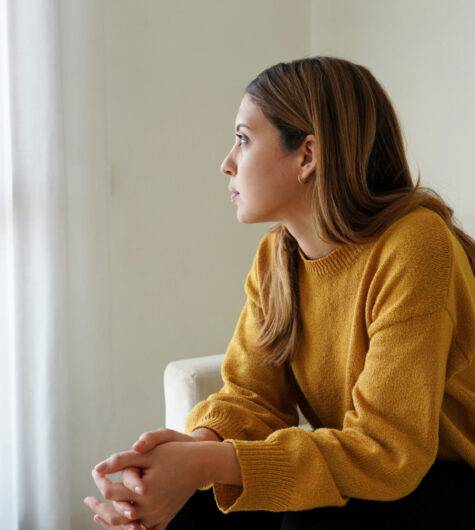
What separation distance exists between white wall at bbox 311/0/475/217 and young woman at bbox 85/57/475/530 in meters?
0.81

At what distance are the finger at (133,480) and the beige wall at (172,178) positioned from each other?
1.20 metres

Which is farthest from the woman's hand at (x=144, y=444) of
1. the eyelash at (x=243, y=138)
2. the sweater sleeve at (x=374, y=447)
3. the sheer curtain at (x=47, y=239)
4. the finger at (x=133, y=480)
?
the sheer curtain at (x=47, y=239)

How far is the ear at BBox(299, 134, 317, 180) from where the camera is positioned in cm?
109

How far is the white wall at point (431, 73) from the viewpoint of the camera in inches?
71.4

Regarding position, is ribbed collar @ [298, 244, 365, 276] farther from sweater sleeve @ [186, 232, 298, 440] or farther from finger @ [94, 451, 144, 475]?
finger @ [94, 451, 144, 475]

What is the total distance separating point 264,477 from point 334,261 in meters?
0.40

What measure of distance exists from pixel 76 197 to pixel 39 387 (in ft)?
1.77

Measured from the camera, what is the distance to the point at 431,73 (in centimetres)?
192

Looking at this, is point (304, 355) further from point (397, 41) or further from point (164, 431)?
point (397, 41)

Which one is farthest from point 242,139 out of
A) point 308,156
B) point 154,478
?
point 154,478

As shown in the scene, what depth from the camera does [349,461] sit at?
91cm

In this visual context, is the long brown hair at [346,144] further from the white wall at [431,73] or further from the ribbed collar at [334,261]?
the white wall at [431,73]

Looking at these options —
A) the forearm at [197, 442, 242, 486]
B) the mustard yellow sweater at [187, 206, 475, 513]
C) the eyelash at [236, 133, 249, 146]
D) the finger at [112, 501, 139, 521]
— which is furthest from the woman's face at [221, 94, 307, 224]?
the finger at [112, 501, 139, 521]

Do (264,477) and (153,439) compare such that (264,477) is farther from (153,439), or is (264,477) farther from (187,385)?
(187,385)
